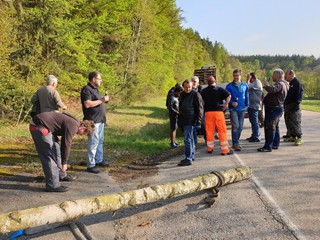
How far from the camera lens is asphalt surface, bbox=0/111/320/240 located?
3.79 meters

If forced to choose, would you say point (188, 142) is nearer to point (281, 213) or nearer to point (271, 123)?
point (271, 123)

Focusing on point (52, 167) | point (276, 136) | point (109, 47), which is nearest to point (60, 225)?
point (52, 167)

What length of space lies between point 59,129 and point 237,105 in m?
4.92

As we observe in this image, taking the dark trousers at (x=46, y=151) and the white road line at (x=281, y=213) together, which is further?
the dark trousers at (x=46, y=151)

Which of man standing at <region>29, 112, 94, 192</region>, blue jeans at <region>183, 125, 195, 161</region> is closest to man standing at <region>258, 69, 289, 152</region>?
blue jeans at <region>183, 125, 195, 161</region>

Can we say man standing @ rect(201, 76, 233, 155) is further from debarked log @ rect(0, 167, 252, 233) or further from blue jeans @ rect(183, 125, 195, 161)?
debarked log @ rect(0, 167, 252, 233)

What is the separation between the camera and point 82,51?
1448cm

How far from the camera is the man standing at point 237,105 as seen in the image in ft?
27.1

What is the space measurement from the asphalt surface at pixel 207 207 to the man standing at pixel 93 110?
0.42m

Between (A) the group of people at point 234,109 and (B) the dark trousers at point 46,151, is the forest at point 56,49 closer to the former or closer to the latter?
(A) the group of people at point 234,109

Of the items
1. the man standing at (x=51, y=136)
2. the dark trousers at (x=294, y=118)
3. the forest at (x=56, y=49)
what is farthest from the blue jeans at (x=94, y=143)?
the forest at (x=56, y=49)

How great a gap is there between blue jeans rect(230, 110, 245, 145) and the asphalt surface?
143 centimetres

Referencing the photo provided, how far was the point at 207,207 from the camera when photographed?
4551 millimetres

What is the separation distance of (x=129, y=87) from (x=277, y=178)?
54.7 feet
